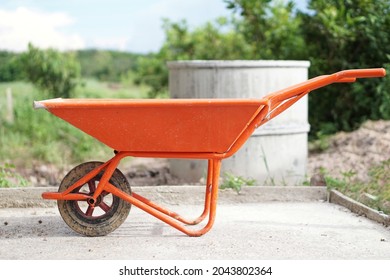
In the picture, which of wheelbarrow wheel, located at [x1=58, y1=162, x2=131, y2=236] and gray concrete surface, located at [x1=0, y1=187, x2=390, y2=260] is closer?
gray concrete surface, located at [x1=0, y1=187, x2=390, y2=260]

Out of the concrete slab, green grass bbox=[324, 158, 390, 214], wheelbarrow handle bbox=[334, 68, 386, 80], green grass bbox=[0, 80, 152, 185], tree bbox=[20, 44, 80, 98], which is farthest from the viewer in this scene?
tree bbox=[20, 44, 80, 98]

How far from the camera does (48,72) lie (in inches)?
362

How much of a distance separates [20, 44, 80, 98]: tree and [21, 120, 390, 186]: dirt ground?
2.64 m

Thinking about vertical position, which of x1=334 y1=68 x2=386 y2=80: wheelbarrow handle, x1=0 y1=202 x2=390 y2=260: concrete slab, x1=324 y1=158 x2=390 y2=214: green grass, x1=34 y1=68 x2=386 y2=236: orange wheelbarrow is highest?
x1=334 y1=68 x2=386 y2=80: wheelbarrow handle

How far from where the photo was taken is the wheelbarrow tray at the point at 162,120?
11.3 ft

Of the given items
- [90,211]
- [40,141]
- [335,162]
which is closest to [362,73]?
[90,211]

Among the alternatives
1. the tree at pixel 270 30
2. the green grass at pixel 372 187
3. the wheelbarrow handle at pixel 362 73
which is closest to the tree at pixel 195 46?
the tree at pixel 270 30

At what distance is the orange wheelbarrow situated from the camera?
11.4ft

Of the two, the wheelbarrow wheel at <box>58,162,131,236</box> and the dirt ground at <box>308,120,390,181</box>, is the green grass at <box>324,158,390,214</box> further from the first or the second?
the wheelbarrow wheel at <box>58,162,131,236</box>

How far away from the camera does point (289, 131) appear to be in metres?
5.78

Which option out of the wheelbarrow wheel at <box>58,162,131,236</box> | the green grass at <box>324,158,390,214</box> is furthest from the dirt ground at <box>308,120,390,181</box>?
the wheelbarrow wheel at <box>58,162,131,236</box>

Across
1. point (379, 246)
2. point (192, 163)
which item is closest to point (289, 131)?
point (192, 163)

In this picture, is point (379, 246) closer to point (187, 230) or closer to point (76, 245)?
point (187, 230)

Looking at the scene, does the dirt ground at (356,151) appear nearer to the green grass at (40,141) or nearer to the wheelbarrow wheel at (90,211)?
the green grass at (40,141)
